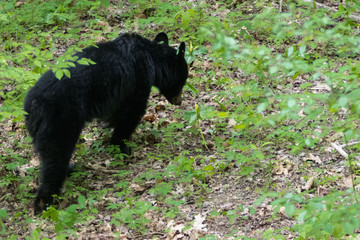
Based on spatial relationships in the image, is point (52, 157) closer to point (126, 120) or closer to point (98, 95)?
point (98, 95)

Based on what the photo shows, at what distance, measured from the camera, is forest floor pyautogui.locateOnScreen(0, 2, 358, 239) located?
13.5 feet

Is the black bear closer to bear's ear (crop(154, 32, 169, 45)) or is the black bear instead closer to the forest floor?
bear's ear (crop(154, 32, 169, 45))

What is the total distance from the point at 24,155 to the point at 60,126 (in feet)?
5.08

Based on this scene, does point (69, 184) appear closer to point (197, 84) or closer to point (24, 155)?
point (24, 155)

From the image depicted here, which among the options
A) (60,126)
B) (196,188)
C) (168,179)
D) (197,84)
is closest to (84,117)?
(60,126)

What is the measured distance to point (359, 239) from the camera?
3.32 meters

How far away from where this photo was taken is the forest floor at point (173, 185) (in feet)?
13.5

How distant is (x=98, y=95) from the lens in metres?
5.05

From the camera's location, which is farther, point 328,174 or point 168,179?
point 168,179

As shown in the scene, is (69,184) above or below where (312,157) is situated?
below

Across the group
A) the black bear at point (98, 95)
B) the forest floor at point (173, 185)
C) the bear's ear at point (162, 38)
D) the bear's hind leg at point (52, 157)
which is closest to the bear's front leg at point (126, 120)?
the black bear at point (98, 95)

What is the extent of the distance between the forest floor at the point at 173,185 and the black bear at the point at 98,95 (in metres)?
0.37

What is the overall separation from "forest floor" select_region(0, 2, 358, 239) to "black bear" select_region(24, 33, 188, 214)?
1.22 feet

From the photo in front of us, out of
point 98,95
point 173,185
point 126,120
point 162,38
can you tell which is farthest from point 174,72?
point 173,185
